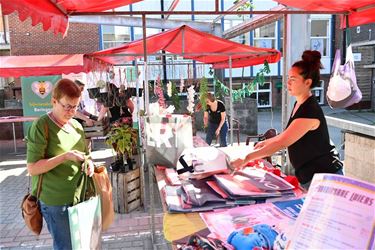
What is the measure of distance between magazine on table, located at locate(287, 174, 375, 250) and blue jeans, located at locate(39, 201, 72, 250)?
5.61 feet

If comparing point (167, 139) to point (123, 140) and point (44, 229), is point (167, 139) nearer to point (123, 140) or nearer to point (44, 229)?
point (123, 140)

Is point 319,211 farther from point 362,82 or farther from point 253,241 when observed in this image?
point 362,82

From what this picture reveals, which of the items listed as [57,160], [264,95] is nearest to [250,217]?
[57,160]

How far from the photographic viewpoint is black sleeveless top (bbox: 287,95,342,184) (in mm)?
2172

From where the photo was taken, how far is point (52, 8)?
2350 mm

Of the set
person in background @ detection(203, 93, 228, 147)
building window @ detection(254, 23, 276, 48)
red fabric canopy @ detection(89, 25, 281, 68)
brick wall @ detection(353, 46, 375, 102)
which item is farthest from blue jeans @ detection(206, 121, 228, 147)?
brick wall @ detection(353, 46, 375, 102)

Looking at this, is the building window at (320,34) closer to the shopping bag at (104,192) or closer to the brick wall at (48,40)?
the brick wall at (48,40)

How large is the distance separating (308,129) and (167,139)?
1095 millimetres

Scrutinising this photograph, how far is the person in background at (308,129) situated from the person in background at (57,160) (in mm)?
1195

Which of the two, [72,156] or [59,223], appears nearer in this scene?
[72,156]

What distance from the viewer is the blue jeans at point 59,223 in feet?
7.49

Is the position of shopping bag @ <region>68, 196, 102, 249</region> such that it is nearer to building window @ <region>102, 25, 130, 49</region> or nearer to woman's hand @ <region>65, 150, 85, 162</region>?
woman's hand @ <region>65, 150, 85, 162</region>

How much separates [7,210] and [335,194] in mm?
5392

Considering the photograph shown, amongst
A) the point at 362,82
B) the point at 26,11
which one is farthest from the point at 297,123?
the point at 362,82
